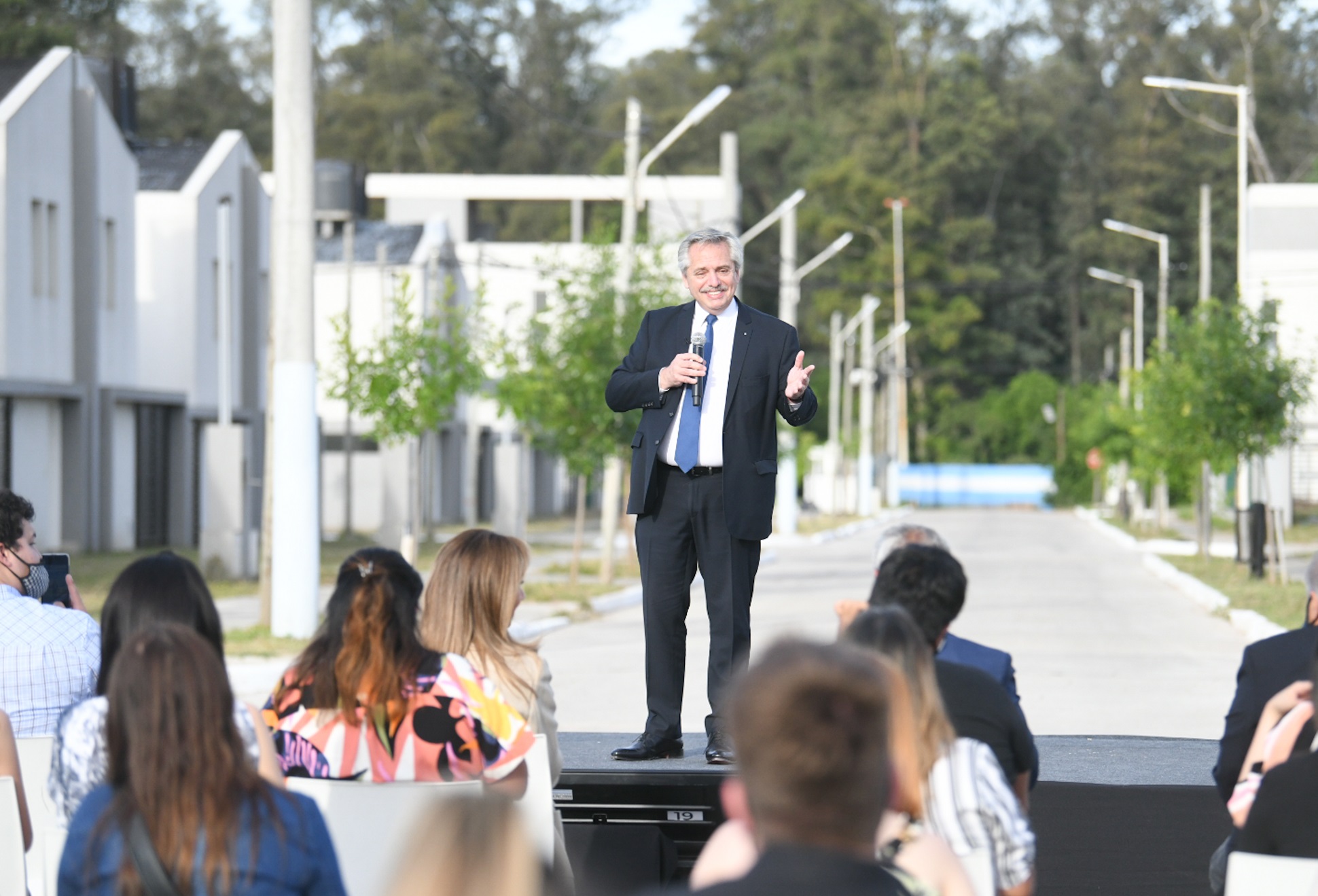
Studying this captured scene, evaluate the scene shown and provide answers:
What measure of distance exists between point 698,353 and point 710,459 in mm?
400

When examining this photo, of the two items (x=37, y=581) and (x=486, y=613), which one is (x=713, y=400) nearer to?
(x=486, y=613)

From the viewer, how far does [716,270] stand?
6.65 metres

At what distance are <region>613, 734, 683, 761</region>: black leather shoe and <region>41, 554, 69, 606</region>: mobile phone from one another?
7.33ft

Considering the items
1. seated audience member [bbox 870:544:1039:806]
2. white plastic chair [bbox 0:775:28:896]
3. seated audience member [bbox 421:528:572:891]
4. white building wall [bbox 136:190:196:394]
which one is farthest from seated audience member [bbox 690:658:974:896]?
white building wall [bbox 136:190:196:394]

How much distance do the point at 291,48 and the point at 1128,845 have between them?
11911 mm

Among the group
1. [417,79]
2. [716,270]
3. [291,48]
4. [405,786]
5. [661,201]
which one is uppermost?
[417,79]

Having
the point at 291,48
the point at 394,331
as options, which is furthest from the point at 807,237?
the point at 291,48

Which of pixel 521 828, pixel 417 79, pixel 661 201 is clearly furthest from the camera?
pixel 417 79

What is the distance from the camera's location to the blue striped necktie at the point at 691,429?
6.86 m

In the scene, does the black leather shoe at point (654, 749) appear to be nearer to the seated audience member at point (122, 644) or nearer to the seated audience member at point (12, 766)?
the seated audience member at point (12, 766)

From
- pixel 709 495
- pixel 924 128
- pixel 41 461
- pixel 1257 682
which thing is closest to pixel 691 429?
pixel 709 495

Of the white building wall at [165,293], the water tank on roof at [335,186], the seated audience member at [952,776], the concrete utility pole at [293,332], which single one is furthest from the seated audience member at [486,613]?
the water tank on roof at [335,186]

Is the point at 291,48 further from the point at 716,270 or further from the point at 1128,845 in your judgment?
the point at 1128,845

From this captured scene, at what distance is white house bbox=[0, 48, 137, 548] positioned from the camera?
28312 mm
